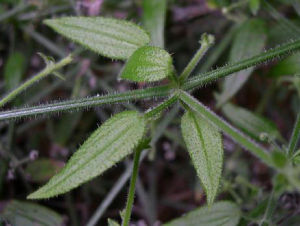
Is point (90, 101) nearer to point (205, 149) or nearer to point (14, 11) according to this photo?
point (205, 149)

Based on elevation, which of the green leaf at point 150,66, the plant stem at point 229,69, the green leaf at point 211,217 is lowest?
the green leaf at point 211,217

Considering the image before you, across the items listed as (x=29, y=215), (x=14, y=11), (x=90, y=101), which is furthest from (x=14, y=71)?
(x=90, y=101)

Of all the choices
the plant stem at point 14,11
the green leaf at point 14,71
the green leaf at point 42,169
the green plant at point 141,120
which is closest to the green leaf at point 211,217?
the green plant at point 141,120

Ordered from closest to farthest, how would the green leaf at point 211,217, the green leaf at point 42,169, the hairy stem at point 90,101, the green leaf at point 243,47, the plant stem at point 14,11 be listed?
1. the hairy stem at point 90,101
2. the green leaf at point 211,217
3. the green leaf at point 243,47
4. the green leaf at point 42,169
5. the plant stem at point 14,11

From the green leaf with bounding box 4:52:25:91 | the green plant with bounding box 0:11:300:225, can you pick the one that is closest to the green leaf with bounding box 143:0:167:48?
the green plant with bounding box 0:11:300:225

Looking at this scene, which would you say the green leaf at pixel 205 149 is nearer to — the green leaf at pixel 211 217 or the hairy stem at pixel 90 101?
the hairy stem at pixel 90 101

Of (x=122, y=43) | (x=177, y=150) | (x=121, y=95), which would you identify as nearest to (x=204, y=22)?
(x=177, y=150)

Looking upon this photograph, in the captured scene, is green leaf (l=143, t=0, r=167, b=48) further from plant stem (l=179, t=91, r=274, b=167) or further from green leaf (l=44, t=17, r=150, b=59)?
plant stem (l=179, t=91, r=274, b=167)
